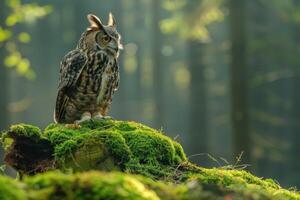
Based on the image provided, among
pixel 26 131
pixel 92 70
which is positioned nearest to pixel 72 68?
pixel 92 70

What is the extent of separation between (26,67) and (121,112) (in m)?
48.4

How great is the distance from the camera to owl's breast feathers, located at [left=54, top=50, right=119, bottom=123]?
6.34 meters

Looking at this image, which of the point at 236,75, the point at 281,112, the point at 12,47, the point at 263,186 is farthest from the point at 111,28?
the point at 281,112

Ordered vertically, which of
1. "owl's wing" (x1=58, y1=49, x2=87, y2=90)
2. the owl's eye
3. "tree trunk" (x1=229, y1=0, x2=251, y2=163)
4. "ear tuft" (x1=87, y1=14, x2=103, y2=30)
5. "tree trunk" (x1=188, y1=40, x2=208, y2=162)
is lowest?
"tree trunk" (x1=188, y1=40, x2=208, y2=162)

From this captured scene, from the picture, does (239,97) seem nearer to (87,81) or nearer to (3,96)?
(3,96)

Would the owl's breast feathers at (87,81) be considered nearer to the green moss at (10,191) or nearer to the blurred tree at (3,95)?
the green moss at (10,191)

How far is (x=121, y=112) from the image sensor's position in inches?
2263

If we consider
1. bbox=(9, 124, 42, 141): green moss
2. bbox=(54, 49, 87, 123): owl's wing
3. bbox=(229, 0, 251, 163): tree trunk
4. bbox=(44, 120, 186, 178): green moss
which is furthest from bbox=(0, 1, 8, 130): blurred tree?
bbox=(9, 124, 42, 141): green moss

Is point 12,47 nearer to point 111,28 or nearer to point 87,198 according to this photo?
point 111,28

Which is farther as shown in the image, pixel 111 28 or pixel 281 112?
pixel 281 112

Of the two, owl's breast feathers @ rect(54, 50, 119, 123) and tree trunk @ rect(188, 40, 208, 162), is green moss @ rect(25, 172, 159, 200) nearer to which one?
owl's breast feathers @ rect(54, 50, 119, 123)

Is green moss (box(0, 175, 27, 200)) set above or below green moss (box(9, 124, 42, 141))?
above

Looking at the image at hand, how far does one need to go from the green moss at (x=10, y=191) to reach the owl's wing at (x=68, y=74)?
3.88m

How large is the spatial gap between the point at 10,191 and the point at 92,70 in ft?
13.2
